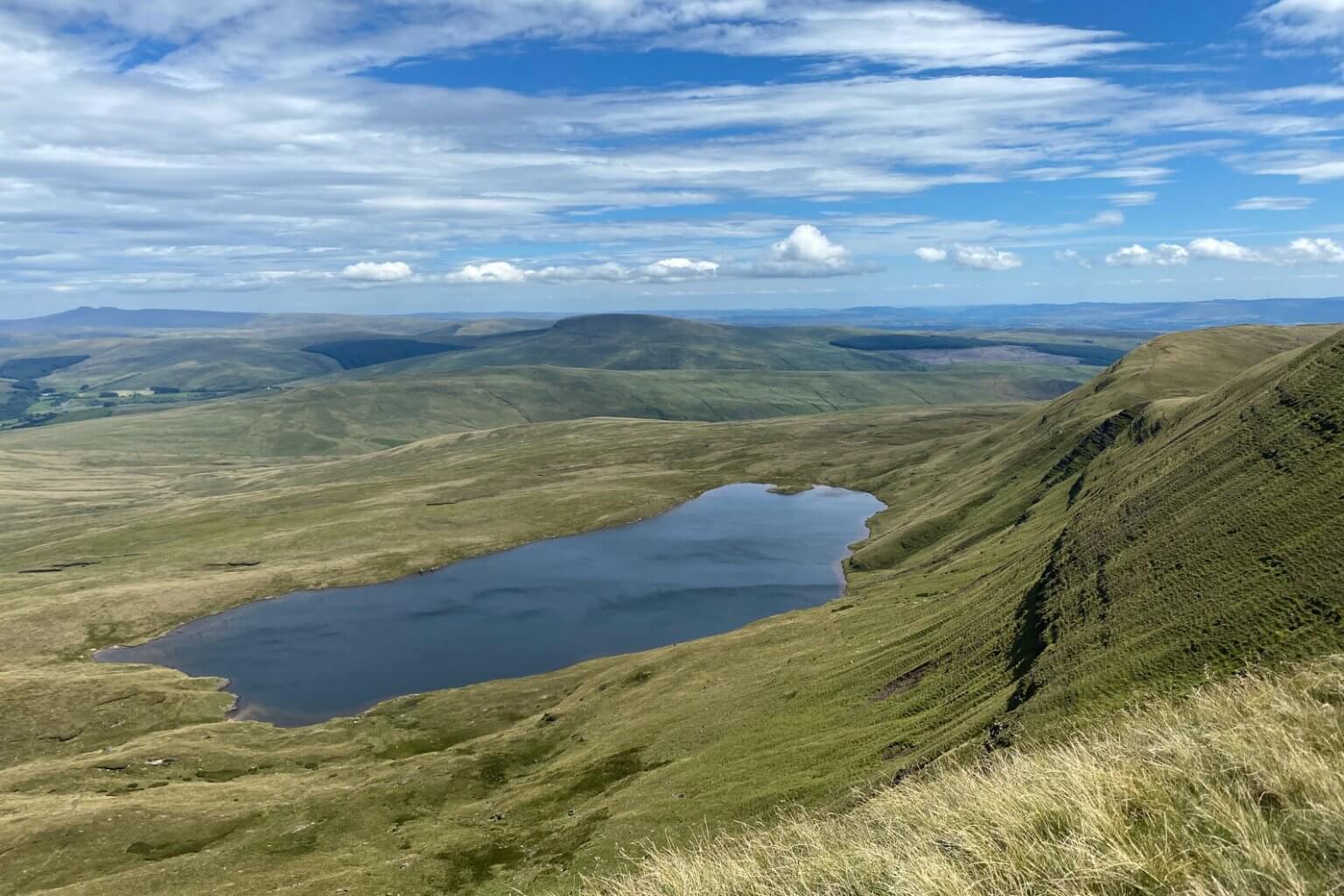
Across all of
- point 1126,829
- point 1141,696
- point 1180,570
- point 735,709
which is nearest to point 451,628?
point 735,709

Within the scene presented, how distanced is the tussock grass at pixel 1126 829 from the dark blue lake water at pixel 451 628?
5064 inches

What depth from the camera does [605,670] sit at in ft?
391

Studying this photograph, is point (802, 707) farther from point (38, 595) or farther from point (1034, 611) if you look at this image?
point (38, 595)

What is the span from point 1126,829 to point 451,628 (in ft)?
546

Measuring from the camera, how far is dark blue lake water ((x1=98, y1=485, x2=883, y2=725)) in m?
138

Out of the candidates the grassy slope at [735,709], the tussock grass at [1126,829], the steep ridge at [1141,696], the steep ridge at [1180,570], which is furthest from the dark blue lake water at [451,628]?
the tussock grass at [1126,829]

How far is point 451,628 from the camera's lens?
164375 mm

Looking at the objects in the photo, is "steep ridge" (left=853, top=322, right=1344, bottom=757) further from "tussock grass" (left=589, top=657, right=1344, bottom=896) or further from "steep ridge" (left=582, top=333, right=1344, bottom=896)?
"tussock grass" (left=589, top=657, right=1344, bottom=896)

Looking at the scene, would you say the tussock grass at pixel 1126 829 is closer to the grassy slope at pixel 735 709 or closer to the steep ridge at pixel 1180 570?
the steep ridge at pixel 1180 570

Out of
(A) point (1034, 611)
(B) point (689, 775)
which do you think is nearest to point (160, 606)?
(B) point (689, 775)

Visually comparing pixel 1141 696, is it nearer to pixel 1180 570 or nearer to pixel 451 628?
pixel 1180 570

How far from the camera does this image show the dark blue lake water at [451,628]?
137625 millimetres

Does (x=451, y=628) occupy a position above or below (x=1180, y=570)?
below

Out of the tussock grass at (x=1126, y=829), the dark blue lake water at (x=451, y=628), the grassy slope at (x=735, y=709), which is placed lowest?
the dark blue lake water at (x=451, y=628)
